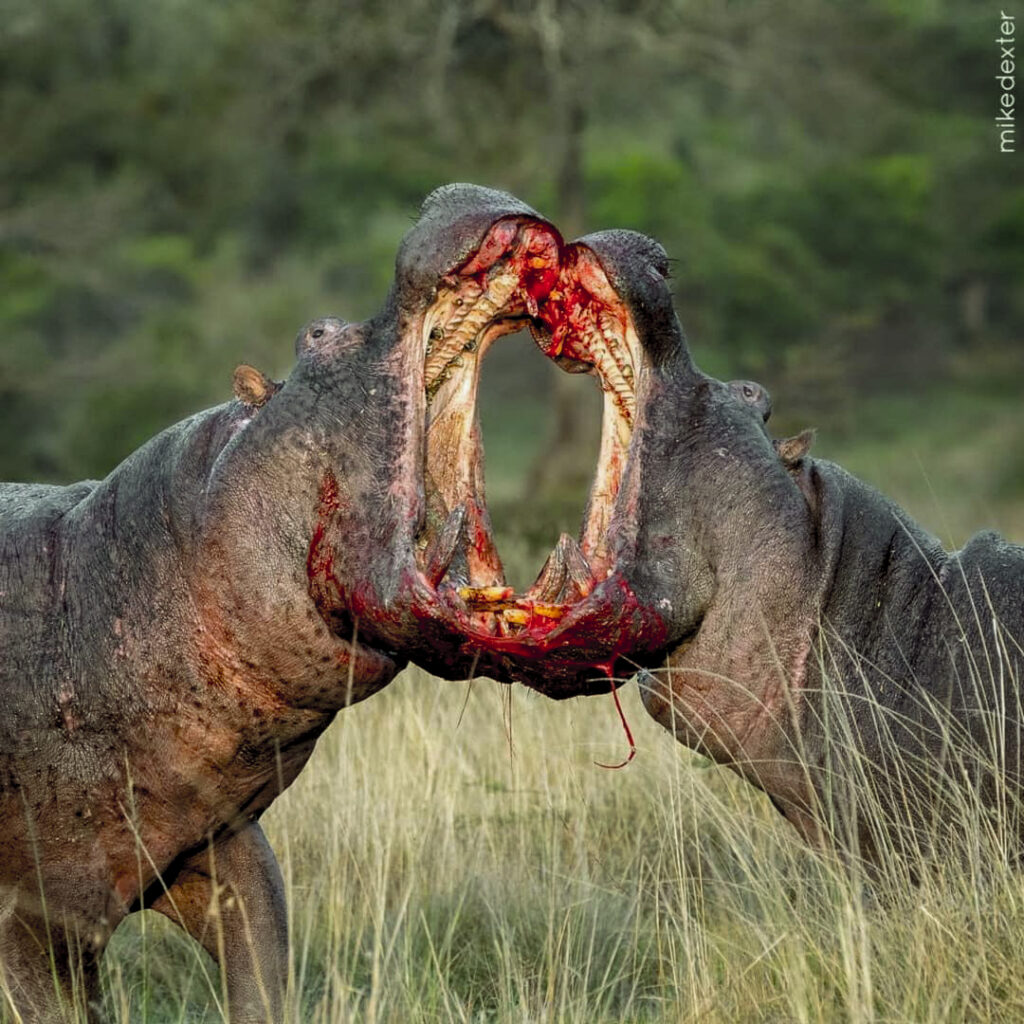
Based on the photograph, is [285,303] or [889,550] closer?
[889,550]

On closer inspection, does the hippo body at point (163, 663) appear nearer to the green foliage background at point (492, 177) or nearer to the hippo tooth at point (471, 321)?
the hippo tooth at point (471, 321)

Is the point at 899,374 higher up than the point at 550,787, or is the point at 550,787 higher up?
the point at 899,374

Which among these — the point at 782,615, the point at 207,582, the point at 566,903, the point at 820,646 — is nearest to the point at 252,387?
the point at 207,582

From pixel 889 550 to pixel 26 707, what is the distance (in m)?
1.99

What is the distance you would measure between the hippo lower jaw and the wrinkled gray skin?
0.11m

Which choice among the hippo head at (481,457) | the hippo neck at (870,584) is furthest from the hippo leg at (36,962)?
the hippo neck at (870,584)

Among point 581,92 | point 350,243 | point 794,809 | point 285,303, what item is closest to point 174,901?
point 794,809

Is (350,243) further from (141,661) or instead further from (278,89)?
(141,661)

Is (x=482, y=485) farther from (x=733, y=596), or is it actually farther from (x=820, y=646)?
(x=820, y=646)

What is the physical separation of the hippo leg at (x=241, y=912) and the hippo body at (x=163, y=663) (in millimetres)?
136

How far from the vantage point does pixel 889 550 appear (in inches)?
182

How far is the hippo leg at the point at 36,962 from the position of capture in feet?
14.7

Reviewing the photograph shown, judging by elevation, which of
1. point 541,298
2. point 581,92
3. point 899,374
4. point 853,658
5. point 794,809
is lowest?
point 794,809

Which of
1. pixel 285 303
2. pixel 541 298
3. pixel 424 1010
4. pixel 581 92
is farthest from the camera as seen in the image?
pixel 285 303
